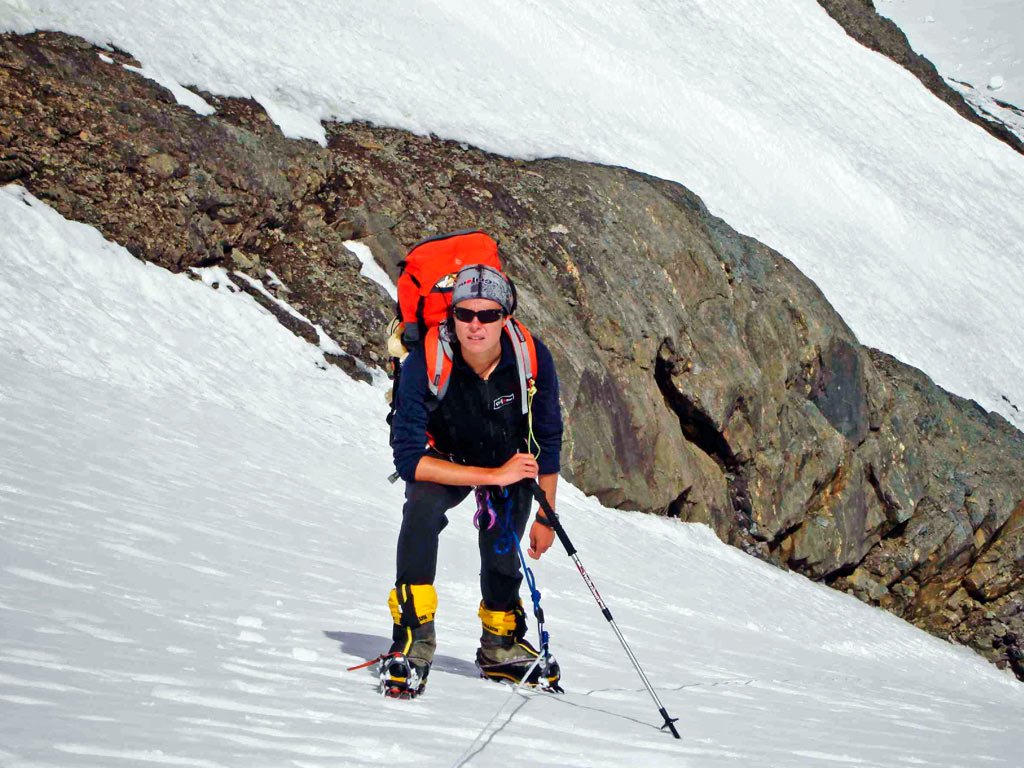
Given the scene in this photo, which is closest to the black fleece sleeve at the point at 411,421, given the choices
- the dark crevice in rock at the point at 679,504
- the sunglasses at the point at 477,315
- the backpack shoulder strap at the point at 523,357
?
the sunglasses at the point at 477,315

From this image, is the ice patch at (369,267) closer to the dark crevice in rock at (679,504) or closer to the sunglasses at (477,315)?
the dark crevice in rock at (679,504)

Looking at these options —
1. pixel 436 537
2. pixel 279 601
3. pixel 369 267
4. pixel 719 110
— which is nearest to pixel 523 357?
pixel 436 537

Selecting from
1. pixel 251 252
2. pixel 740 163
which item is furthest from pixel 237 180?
pixel 740 163

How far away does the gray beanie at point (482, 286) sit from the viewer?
4625 mm

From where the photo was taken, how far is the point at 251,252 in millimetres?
14398

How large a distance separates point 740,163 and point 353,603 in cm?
2175

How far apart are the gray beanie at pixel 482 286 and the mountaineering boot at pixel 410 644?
1347 mm

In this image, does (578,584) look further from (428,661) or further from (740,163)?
(740,163)

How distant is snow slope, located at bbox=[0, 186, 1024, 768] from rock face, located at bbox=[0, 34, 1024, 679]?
3.34 feet

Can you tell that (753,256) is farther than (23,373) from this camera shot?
Yes

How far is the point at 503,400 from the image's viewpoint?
4910 mm

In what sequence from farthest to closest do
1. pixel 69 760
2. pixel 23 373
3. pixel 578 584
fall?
pixel 578 584
pixel 23 373
pixel 69 760

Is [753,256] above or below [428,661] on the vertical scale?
above

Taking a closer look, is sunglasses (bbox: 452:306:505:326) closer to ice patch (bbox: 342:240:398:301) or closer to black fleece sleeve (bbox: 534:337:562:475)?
black fleece sleeve (bbox: 534:337:562:475)
